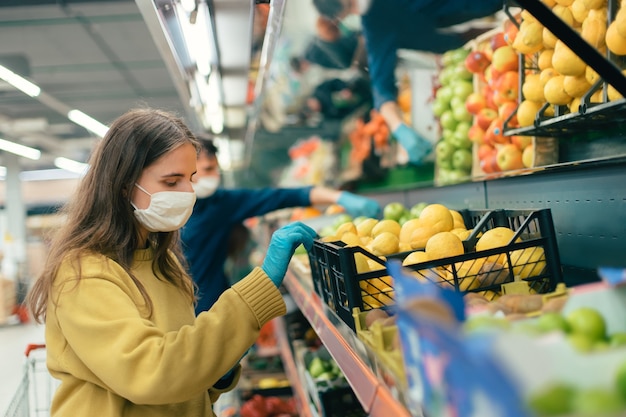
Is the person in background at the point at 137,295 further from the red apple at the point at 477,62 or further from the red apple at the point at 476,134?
the red apple at the point at 477,62

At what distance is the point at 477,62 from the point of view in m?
2.47

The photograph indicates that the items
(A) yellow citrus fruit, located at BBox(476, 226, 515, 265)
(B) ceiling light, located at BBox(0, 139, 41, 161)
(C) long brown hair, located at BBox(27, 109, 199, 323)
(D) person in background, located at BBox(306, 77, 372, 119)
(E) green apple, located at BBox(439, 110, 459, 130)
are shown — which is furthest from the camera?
(B) ceiling light, located at BBox(0, 139, 41, 161)

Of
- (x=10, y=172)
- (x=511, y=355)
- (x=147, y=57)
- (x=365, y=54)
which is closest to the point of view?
(x=511, y=355)

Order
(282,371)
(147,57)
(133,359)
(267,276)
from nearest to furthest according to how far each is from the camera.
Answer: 1. (133,359)
2. (267,276)
3. (282,371)
4. (147,57)

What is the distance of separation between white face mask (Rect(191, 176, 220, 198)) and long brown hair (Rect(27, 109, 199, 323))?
1.73 meters

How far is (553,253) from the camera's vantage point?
1348 millimetres

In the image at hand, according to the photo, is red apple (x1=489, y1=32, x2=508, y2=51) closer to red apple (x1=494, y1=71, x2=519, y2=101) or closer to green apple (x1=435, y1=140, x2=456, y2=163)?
red apple (x1=494, y1=71, x2=519, y2=101)

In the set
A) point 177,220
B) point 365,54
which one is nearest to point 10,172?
point 365,54

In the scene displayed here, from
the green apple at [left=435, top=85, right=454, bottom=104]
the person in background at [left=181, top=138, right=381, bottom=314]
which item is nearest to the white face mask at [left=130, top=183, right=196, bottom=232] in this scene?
the green apple at [left=435, top=85, right=454, bottom=104]

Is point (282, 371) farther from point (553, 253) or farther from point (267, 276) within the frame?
point (553, 253)

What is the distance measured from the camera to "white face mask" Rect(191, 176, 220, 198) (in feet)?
11.2

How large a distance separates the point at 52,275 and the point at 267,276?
52 centimetres

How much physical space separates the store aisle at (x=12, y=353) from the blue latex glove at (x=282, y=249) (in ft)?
13.3

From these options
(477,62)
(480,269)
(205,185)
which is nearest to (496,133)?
(477,62)
